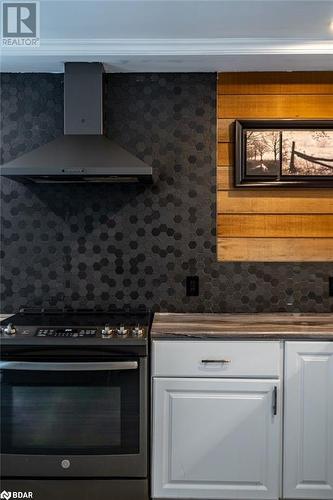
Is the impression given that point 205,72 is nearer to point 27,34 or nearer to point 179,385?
point 27,34

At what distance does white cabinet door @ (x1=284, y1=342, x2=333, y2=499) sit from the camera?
2.20 m

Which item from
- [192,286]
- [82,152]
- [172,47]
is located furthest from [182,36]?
[192,286]

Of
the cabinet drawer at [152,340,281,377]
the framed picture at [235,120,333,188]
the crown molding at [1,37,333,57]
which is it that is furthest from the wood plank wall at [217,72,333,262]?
the cabinet drawer at [152,340,281,377]

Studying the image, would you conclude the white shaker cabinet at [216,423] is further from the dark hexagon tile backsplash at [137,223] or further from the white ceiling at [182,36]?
the white ceiling at [182,36]

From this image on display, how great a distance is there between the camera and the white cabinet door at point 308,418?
7.20 ft

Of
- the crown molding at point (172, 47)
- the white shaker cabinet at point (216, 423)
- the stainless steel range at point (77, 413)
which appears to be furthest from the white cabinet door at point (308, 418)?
the crown molding at point (172, 47)

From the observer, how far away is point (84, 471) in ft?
7.13

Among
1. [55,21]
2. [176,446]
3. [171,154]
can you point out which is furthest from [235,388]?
[55,21]

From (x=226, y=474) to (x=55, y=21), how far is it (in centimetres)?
239

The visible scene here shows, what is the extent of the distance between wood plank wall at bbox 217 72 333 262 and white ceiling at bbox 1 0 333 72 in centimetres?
11

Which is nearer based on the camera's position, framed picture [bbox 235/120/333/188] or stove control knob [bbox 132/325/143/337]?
stove control knob [bbox 132/325/143/337]

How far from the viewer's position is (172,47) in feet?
7.93

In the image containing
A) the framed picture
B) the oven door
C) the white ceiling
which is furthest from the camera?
the framed picture

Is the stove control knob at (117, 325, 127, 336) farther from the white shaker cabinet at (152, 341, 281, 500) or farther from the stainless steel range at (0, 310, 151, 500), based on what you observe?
the white shaker cabinet at (152, 341, 281, 500)
